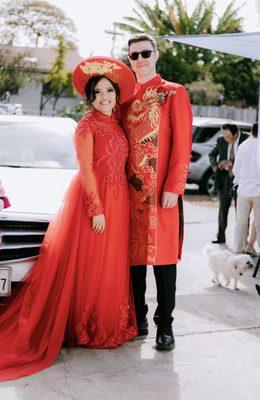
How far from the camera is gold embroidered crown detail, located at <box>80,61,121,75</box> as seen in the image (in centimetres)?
372

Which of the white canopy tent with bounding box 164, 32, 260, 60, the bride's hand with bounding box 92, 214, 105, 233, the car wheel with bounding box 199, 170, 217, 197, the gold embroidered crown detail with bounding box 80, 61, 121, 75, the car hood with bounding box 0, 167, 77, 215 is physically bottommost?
the car wheel with bounding box 199, 170, 217, 197

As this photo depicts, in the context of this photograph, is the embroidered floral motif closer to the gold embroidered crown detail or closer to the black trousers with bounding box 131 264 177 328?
the black trousers with bounding box 131 264 177 328

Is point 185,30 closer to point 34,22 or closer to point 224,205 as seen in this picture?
point 34,22

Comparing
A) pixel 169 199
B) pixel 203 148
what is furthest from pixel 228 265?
pixel 203 148

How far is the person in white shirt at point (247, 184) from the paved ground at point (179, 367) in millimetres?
1802

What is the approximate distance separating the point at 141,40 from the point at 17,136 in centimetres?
200

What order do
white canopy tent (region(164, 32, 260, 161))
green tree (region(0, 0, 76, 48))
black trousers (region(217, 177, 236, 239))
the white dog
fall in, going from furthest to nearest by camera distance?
green tree (region(0, 0, 76, 48)) → black trousers (region(217, 177, 236, 239)) → the white dog → white canopy tent (region(164, 32, 260, 161))

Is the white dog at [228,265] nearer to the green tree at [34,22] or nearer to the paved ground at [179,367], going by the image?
the paved ground at [179,367]

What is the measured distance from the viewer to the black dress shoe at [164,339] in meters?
3.79

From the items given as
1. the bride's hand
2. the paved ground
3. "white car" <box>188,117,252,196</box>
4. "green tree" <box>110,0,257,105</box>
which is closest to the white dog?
the paved ground

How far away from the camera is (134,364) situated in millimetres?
3543

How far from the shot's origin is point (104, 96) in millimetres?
3711

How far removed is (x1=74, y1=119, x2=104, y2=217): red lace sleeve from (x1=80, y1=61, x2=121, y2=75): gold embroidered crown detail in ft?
1.39

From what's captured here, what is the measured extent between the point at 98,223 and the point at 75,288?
0.47 m
